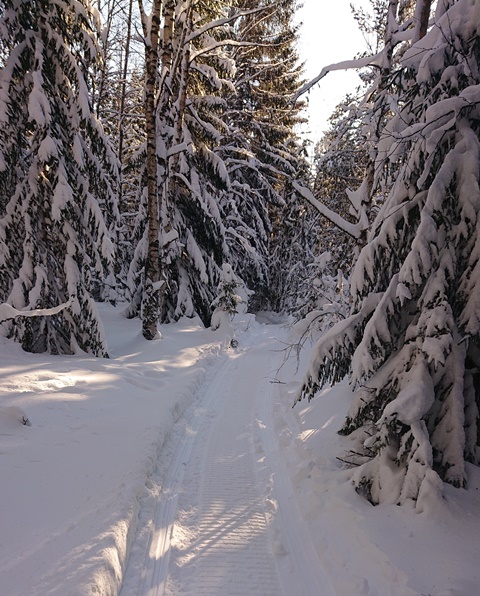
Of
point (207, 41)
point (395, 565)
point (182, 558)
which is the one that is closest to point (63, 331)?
point (182, 558)

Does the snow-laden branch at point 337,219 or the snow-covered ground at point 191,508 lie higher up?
the snow-laden branch at point 337,219

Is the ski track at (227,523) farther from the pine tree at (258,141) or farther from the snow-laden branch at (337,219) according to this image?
the pine tree at (258,141)

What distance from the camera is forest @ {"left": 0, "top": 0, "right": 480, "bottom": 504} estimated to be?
11.5 feet

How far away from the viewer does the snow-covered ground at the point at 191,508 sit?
116 inches

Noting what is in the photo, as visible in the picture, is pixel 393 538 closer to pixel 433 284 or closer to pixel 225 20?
pixel 433 284

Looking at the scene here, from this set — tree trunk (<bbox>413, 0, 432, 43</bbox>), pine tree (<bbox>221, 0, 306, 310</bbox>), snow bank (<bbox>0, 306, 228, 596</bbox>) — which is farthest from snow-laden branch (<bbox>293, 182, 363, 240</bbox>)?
pine tree (<bbox>221, 0, 306, 310</bbox>)

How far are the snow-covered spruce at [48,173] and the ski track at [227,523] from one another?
4086 millimetres

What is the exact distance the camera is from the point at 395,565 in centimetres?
298

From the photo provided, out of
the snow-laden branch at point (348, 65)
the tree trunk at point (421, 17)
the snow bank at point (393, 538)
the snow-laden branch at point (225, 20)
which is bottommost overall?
the snow bank at point (393, 538)

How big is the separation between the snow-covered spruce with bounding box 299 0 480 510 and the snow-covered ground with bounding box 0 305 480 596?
1.30 ft

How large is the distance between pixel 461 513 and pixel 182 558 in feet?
8.28

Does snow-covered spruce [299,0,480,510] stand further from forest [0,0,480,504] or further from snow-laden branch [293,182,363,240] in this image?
snow-laden branch [293,182,363,240]

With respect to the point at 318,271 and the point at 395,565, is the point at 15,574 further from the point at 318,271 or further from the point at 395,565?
the point at 318,271

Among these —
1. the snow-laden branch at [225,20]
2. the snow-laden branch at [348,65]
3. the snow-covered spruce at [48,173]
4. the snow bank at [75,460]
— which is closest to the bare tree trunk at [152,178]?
the snow-laden branch at [225,20]
